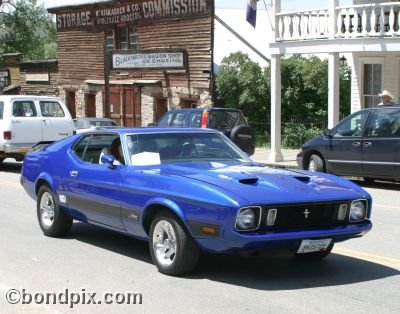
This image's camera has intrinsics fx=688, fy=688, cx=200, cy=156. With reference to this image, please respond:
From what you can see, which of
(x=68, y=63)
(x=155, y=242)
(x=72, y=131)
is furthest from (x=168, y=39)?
(x=155, y=242)

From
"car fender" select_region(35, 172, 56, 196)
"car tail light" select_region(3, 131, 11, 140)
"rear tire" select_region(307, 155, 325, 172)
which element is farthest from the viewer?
"car tail light" select_region(3, 131, 11, 140)

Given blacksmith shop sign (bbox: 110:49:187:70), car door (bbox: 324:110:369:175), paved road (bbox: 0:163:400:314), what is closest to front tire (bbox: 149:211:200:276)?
paved road (bbox: 0:163:400:314)

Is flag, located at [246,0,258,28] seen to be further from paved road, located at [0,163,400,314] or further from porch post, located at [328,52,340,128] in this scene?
paved road, located at [0,163,400,314]

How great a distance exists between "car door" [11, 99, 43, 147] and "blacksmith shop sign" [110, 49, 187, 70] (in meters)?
11.2

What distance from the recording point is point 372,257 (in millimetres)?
7461

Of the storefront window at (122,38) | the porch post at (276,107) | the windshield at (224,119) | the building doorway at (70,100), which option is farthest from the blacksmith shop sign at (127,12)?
the windshield at (224,119)

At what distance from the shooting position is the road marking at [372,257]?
7187mm

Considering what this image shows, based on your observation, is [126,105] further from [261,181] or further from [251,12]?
[261,181]

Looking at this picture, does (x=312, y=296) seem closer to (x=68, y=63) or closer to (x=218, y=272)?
(x=218, y=272)

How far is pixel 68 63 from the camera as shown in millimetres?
35656

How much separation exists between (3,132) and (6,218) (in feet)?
24.8

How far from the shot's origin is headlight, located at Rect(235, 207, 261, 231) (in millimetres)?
5844

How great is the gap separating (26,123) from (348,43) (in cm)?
890

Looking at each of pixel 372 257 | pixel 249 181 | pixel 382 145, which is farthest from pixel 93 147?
pixel 382 145
